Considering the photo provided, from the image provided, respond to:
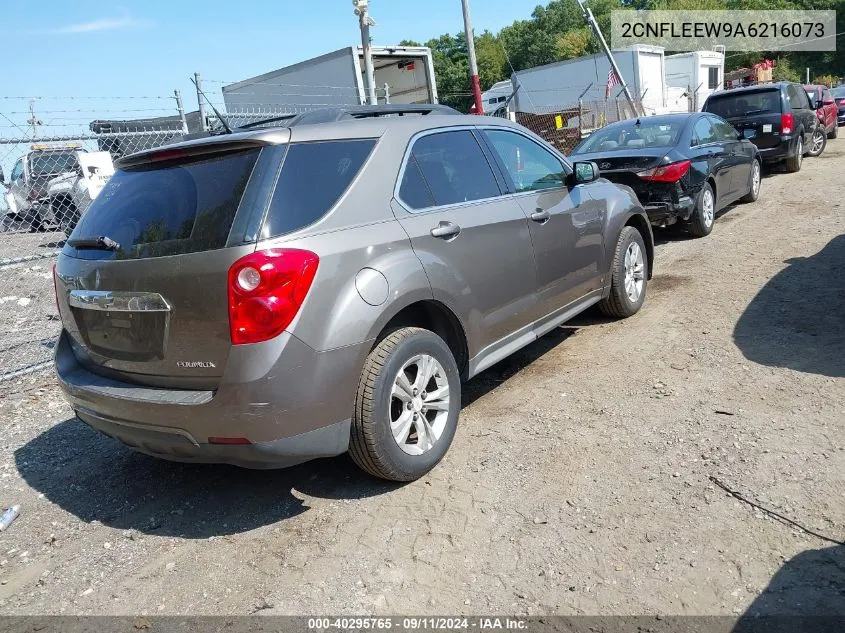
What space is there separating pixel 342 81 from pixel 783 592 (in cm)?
1257

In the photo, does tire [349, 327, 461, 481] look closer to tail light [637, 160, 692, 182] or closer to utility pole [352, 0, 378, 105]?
tail light [637, 160, 692, 182]

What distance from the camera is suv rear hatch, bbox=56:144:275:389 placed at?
293cm

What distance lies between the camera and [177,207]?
3.17m

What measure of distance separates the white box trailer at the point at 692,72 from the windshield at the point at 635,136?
891 inches

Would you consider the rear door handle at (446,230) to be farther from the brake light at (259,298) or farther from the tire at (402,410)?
the brake light at (259,298)

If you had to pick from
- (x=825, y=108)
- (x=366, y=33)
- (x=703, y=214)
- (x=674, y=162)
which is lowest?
(x=703, y=214)

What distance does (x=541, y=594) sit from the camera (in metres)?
2.65

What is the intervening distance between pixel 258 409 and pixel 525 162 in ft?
9.13

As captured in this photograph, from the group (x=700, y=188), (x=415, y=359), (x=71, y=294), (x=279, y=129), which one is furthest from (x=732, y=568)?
(x=700, y=188)

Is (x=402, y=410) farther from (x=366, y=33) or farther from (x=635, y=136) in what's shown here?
(x=366, y=33)

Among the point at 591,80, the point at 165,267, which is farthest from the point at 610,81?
the point at 165,267

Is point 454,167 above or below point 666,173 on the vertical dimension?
above

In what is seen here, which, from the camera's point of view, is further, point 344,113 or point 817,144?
point 817,144

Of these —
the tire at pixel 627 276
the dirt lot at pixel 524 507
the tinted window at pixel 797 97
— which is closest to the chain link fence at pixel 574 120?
the tinted window at pixel 797 97
